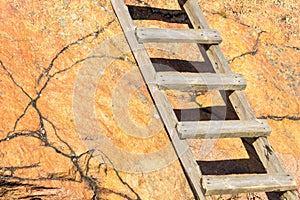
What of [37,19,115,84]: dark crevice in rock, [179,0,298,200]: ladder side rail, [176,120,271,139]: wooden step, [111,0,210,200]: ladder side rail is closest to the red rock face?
[37,19,115,84]: dark crevice in rock

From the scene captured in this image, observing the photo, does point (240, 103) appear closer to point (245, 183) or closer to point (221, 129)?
point (221, 129)

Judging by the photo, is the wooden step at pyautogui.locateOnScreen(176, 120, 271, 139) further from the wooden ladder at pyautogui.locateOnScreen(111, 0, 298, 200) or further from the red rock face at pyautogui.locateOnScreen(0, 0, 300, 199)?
the red rock face at pyautogui.locateOnScreen(0, 0, 300, 199)

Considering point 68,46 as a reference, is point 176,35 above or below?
below

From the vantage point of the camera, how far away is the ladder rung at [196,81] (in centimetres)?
373

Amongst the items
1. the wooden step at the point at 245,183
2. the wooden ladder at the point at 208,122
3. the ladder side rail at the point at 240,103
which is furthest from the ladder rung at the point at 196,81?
the wooden step at the point at 245,183

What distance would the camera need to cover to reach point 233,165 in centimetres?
402

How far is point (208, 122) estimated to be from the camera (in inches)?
143

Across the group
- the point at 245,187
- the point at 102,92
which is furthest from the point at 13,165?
the point at 245,187

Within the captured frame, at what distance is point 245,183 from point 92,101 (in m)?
1.23

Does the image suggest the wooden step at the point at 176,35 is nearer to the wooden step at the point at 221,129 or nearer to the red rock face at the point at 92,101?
the red rock face at the point at 92,101

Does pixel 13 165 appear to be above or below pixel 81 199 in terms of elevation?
above

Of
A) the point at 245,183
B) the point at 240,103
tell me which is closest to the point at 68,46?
the point at 240,103

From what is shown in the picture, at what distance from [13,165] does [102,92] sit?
0.84m

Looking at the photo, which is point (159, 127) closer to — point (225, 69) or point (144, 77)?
point (144, 77)
